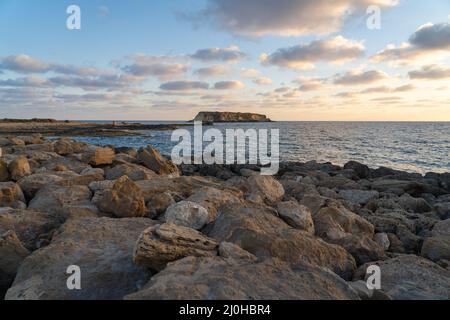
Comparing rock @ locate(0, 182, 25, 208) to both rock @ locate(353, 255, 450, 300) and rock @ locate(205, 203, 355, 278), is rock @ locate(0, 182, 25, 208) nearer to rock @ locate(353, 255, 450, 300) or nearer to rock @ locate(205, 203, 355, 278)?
rock @ locate(205, 203, 355, 278)

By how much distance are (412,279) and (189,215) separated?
3.09 meters

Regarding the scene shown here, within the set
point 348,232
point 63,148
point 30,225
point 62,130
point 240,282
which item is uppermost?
point 62,130

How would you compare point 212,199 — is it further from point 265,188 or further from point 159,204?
point 265,188

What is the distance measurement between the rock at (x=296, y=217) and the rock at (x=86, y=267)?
2474 millimetres

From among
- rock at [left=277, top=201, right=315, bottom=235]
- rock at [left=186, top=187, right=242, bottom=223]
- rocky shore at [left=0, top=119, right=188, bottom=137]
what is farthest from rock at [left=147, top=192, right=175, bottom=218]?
rocky shore at [left=0, top=119, right=188, bottom=137]

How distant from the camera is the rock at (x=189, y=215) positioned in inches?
217

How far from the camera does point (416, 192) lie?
14195 mm

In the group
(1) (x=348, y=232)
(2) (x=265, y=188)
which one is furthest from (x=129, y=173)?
(1) (x=348, y=232)

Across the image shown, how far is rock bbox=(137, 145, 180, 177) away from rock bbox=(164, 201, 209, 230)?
5.10 m

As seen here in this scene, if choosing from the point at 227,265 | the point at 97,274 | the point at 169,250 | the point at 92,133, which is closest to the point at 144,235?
the point at 169,250

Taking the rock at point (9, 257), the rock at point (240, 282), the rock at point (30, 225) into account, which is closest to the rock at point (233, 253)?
the rock at point (240, 282)

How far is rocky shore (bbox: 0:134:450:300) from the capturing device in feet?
11.4

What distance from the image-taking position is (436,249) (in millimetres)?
6105
